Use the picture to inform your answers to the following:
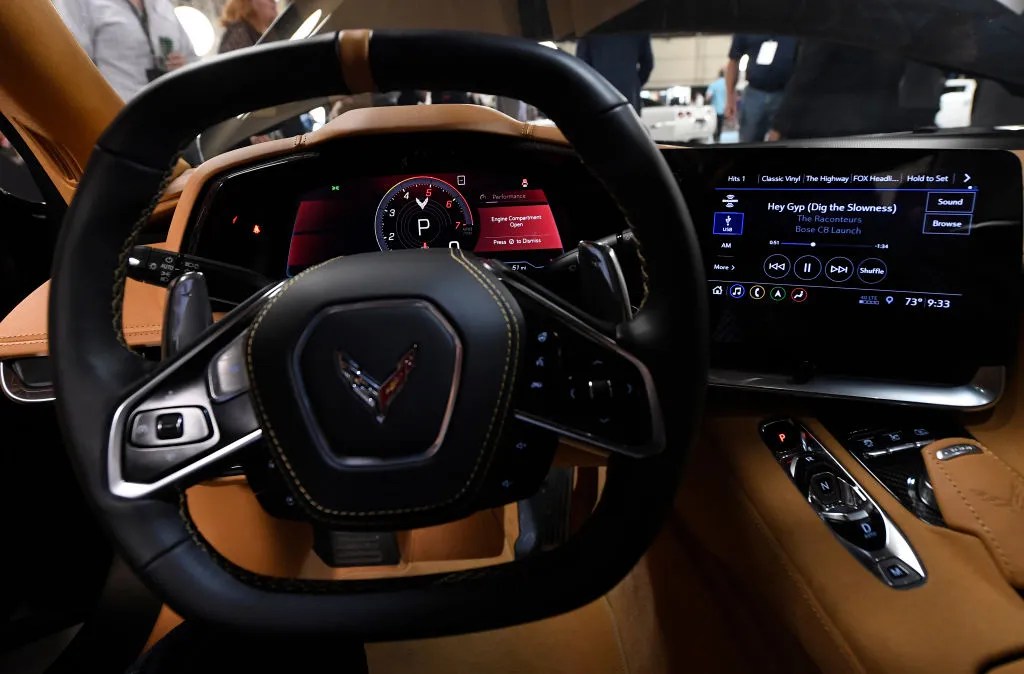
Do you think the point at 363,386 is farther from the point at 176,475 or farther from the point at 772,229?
the point at 772,229

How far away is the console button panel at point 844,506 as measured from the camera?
80cm

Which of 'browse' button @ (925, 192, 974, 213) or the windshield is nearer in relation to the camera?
'browse' button @ (925, 192, 974, 213)

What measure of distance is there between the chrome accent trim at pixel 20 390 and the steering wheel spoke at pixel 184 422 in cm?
70

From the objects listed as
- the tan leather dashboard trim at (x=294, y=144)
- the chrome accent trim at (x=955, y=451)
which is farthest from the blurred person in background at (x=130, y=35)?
the chrome accent trim at (x=955, y=451)

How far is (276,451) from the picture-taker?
1.88 feet

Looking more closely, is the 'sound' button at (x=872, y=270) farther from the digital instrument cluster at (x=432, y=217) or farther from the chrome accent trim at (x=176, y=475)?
the chrome accent trim at (x=176, y=475)

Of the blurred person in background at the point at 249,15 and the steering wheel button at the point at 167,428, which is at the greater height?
the blurred person in background at the point at 249,15

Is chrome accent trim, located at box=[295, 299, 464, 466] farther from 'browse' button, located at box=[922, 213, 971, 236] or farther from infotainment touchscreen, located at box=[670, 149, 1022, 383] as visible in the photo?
'browse' button, located at box=[922, 213, 971, 236]

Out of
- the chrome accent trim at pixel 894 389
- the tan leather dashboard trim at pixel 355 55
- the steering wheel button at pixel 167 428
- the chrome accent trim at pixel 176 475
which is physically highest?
the tan leather dashboard trim at pixel 355 55

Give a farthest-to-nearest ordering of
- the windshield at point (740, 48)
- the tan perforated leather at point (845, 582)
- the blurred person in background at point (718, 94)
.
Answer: the blurred person in background at point (718, 94) < the windshield at point (740, 48) < the tan perforated leather at point (845, 582)

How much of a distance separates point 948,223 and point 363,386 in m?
0.87

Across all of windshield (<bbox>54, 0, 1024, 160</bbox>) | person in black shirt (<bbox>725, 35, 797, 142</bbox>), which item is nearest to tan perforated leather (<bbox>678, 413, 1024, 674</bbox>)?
windshield (<bbox>54, 0, 1024, 160</bbox>)

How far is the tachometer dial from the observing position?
125cm

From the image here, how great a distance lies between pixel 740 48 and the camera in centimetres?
307
